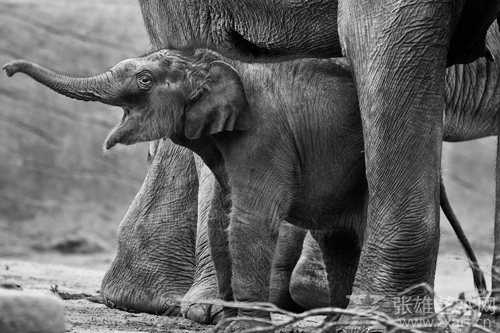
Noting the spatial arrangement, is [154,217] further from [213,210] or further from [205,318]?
[213,210]

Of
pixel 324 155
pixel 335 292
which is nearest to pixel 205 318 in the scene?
pixel 335 292

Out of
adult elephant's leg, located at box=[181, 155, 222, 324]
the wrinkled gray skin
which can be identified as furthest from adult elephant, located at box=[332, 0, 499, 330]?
adult elephant's leg, located at box=[181, 155, 222, 324]

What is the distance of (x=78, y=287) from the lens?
789 centimetres

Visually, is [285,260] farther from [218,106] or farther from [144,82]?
[144,82]

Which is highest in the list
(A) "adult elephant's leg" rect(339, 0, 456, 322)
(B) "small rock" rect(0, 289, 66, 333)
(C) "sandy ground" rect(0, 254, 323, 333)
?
(A) "adult elephant's leg" rect(339, 0, 456, 322)

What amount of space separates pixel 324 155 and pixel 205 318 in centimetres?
104

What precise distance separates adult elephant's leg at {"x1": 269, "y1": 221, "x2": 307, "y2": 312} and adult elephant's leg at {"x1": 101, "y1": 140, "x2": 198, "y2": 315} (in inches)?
28.5

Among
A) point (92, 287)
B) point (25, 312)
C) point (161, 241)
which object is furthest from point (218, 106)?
point (92, 287)

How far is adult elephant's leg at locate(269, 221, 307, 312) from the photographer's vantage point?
618cm

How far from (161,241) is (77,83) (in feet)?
6.66

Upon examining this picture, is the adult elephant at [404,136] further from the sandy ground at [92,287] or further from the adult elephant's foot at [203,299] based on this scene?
the adult elephant's foot at [203,299]

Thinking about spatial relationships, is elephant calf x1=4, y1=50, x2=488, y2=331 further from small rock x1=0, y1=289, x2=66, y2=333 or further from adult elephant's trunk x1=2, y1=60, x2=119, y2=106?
small rock x1=0, y1=289, x2=66, y2=333

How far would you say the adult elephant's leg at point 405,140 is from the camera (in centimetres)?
460

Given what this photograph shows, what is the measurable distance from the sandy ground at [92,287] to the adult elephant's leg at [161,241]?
0.18 m
